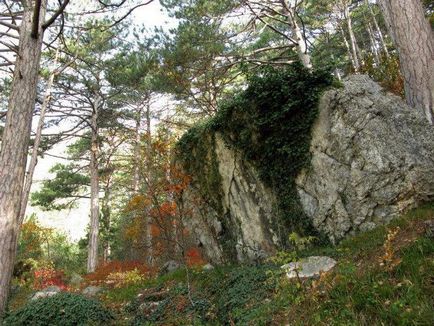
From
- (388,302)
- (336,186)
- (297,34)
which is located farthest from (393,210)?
(297,34)

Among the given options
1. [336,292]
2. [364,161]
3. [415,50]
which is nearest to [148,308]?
[336,292]

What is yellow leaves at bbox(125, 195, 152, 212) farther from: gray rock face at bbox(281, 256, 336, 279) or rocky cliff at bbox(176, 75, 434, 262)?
gray rock face at bbox(281, 256, 336, 279)

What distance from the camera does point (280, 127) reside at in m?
7.49

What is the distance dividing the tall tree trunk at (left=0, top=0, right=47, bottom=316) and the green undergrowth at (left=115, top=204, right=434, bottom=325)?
2256 mm

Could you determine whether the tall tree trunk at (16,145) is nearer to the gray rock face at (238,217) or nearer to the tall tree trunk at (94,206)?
the gray rock face at (238,217)

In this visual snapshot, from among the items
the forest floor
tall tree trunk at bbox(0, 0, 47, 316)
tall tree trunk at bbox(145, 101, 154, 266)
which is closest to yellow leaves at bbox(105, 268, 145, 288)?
tall tree trunk at bbox(145, 101, 154, 266)

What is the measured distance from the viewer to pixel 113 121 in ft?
57.2

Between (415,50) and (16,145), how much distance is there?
23.5 ft

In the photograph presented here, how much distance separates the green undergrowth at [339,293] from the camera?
9.44 feet

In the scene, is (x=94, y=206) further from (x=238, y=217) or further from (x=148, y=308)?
(x=148, y=308)

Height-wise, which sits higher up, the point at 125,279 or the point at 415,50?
the point at 415,50

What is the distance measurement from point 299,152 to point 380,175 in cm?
168

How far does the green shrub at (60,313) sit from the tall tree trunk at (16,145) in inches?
17.4

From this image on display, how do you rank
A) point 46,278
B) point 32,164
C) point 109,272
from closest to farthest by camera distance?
point 32,164, point 109,272, point 46,278
